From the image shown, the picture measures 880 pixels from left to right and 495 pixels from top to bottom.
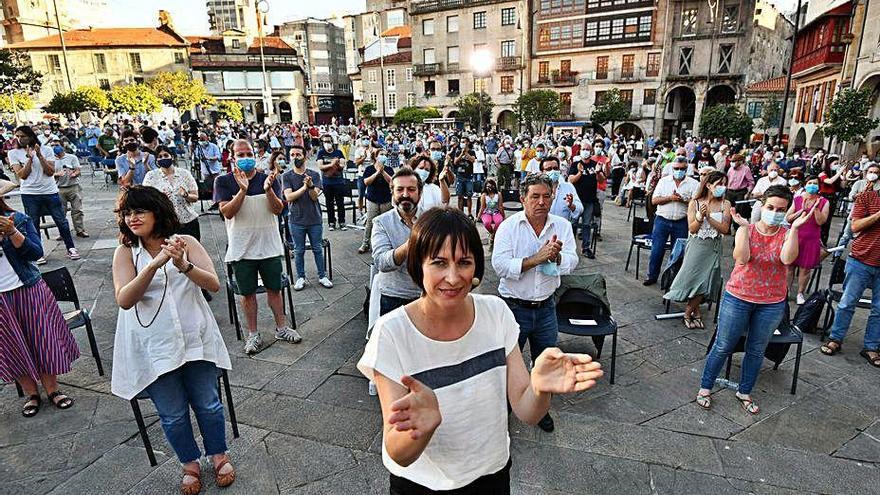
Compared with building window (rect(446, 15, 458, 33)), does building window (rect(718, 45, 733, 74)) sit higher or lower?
lower

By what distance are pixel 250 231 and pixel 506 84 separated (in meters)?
39.8

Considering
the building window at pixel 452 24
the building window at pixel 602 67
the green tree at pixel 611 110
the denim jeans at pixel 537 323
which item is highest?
the building window at pixel 452 24

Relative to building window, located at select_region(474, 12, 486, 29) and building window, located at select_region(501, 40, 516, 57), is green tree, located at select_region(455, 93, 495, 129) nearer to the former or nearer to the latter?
building window, located at select_region(501, 40, 516, 57)

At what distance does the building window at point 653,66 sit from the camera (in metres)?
35.8

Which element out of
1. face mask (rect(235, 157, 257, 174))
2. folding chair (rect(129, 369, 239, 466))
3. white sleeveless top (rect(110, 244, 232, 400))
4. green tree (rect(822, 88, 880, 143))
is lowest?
folding chair (rect(129, 369, 239, 466))

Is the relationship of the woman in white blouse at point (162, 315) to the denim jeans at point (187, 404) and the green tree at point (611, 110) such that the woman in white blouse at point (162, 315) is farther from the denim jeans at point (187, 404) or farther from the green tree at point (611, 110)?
the green tree at point (611, 110)

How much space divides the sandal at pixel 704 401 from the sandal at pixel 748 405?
240 mm

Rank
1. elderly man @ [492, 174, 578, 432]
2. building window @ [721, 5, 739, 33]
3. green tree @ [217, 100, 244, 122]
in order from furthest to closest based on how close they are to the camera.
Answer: green tree @ [217, 100, 244, 122] → building window @ [721, 5, 739, 33] → elderly man @ [492, 174, 578, 432]

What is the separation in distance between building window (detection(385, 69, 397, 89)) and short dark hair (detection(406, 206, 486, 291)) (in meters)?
49.7

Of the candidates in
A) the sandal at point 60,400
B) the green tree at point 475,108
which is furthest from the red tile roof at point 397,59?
the sandal at point 60,400

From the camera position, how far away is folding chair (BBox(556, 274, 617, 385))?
401 cm

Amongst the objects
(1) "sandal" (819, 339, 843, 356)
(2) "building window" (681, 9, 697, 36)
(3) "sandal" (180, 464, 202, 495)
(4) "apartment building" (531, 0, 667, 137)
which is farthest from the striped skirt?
(2) "building window" (681, 9, 697, 36)

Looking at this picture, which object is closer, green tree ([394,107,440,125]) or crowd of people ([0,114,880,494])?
crowd of people ([0,114,880,494])

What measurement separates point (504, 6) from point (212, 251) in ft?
125
